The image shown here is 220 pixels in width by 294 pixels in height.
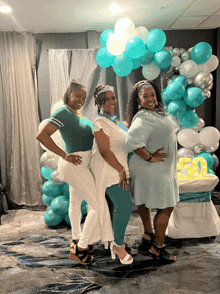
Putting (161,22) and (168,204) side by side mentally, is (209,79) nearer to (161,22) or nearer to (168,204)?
(161,22)

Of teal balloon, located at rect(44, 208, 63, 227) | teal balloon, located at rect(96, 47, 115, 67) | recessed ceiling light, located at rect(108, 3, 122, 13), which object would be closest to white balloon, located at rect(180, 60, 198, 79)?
teal balloon, located at rect(96, 47, 115, 67)

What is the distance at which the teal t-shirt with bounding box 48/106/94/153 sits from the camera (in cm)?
198

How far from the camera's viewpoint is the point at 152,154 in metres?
2.04

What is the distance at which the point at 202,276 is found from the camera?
1931 millimetres

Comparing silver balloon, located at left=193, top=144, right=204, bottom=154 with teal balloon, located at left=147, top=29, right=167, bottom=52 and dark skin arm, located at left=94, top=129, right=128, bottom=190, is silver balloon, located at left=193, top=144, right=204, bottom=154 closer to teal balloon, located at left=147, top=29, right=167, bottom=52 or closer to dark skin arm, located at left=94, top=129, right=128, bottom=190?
teal balloon, located at left=147, top=29, right=167, bottom=52

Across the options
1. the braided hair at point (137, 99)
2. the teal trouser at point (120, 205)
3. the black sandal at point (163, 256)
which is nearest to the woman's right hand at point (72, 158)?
the teal trouser at point (120, 205)

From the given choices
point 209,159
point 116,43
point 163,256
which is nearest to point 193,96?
point 209,159

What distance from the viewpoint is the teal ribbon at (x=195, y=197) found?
2.49 metres

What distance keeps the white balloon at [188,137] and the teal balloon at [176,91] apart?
1.63 ft

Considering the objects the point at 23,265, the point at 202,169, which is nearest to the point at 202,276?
the point at 202,169

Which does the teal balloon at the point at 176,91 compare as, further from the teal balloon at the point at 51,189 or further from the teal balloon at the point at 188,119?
the teal balloon at the point at 51,189

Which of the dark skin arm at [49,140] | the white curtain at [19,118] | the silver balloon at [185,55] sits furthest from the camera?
the white curtain at [19,118]

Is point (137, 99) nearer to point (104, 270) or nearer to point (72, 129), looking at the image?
point (72, 129)

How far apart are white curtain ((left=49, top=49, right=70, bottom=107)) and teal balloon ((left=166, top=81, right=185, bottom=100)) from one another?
1.40m
